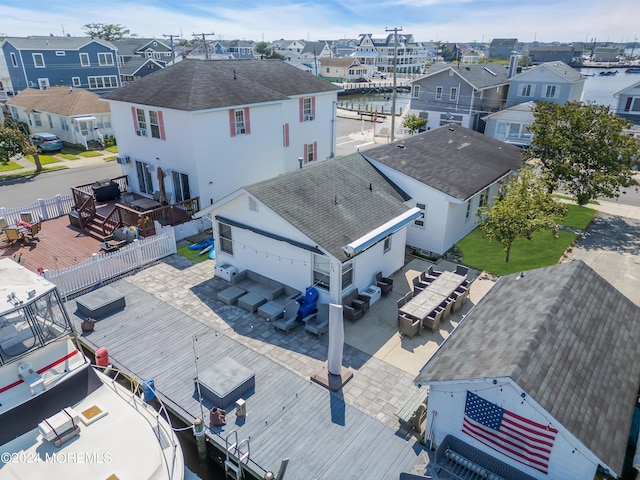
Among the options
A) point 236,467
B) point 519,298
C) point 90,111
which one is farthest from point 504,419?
point 90,111

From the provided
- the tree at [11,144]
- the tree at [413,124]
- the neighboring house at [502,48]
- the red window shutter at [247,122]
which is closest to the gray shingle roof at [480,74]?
the tree at [413,124]

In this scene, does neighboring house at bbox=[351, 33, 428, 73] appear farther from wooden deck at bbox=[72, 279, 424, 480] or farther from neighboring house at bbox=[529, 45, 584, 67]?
wooden deck at bbox=[72, 279, 424, 480]

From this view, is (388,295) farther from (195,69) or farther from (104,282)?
(195,69)

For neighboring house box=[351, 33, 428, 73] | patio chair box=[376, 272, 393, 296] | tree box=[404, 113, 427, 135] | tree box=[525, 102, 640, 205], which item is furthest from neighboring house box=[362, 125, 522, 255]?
neighboring house box=[351, 33, 428, 73]

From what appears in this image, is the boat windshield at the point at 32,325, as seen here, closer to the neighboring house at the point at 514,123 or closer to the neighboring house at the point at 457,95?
the neighboring house at the point at 514,123

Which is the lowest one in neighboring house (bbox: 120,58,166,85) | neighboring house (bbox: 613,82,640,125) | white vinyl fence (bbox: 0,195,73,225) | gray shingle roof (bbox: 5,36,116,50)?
white vinyl fence (bbox: 0,195,73,225)

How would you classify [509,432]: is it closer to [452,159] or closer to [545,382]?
[545,382]

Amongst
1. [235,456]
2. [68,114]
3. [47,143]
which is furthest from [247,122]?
[47,143]
